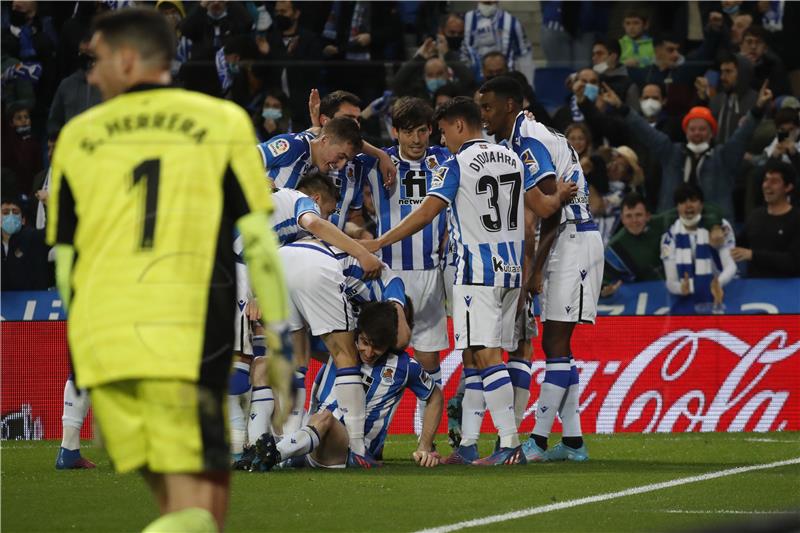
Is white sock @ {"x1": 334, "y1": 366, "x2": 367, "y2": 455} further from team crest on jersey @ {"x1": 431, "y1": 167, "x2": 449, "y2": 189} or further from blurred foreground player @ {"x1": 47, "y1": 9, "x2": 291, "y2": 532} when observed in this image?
→ blurred foreground player @ {"x1": 47, "y1": 9, "x2": 291, "y2": 532}

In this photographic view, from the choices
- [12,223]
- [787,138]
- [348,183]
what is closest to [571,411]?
[348,183]

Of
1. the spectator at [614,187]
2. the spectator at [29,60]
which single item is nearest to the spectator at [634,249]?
the spectator at [614,187]

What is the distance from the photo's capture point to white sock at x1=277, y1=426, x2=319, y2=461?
8.71 m

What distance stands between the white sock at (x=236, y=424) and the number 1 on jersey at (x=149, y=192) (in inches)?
201

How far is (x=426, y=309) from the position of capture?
10.4m

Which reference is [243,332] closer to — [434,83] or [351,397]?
[351,397]

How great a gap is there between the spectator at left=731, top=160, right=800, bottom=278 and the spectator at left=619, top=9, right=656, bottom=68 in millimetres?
3073

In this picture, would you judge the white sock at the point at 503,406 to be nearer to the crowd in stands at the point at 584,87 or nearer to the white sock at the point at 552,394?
the white sock at the point at 552,394

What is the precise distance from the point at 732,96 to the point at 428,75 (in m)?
3.14

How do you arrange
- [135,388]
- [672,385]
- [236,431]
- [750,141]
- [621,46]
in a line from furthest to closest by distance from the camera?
[621,46] → [750,141] → [672,385] → [236,431] → [135,388]

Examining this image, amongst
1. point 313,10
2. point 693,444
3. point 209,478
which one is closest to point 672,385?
point 693,444

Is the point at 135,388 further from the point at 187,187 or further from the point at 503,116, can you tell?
the point at 503,116

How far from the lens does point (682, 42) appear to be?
1691cm

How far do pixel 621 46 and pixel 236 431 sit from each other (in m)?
8.60
